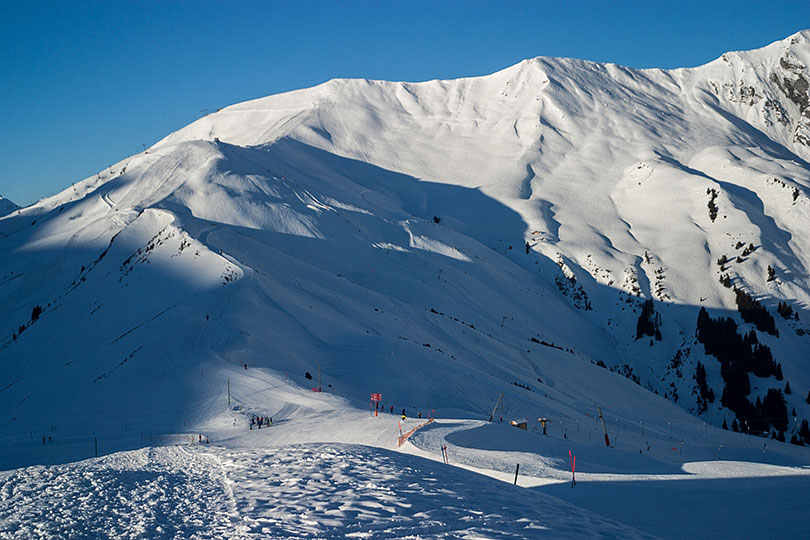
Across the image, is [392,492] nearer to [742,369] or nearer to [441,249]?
[742,369]

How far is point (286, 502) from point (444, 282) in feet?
A: 187

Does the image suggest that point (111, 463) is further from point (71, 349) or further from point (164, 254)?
point (164, 254)

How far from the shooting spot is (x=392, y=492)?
1315cm

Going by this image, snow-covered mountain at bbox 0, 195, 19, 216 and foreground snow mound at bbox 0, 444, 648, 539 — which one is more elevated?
snow-covered mountain at bbox 0, 195, 19, 216

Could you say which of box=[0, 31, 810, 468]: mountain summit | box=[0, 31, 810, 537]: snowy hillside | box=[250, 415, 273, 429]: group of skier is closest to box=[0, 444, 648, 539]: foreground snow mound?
box=[0, 31, 810, 537]: snowy hillside

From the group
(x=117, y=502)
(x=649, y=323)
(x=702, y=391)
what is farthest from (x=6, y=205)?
(x=117, y=502)

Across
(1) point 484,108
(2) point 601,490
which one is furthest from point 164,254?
(1) point 484,108

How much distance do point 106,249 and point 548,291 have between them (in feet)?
155

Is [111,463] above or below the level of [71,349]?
below

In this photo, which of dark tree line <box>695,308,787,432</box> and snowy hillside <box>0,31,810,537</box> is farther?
dark tree line <box>695,308,787,432</box>

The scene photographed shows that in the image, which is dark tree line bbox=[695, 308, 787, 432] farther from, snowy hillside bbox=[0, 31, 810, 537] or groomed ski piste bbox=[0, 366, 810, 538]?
groomed ski piste bbox=[0, 366, 810, 538]

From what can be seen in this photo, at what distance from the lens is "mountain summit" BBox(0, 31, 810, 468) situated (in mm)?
→ 38938

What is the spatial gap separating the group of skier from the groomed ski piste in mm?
1969

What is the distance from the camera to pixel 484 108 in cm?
13688
